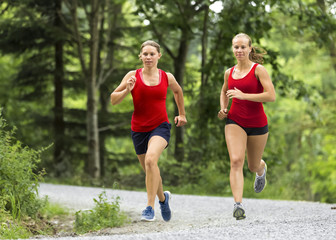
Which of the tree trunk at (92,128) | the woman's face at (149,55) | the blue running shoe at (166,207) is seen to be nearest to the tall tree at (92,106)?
the tree trunk at (92,128)

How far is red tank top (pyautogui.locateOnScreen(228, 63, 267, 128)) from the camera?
20.9ft

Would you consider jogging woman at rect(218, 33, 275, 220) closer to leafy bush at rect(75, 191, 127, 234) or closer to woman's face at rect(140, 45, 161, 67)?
woman's face at rect(140, 45, 161, 67)

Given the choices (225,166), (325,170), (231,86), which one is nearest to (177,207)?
(231,86)

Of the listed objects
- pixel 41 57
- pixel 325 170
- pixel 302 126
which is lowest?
pixel 325 170

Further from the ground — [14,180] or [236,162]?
[236,162]

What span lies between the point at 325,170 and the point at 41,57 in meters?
13.0

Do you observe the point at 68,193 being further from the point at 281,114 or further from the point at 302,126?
the point at 281,114

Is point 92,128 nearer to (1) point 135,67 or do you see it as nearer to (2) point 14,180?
(1) point 135,67

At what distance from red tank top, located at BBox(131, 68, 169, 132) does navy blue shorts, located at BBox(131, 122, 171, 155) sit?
2.0 inches

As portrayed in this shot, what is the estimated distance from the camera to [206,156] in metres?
14.2

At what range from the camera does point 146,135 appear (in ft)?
21.6

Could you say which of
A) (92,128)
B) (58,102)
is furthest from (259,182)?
(58,102)

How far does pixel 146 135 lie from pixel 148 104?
41cm

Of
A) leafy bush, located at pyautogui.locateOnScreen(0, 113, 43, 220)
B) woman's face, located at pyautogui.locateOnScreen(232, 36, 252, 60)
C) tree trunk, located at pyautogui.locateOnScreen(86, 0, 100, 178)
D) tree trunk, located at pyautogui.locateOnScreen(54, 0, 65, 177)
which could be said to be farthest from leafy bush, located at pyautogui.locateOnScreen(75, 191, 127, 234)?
tree trunk, located at pyautogui.locateOnScreen(54, 0, 65, 177)
